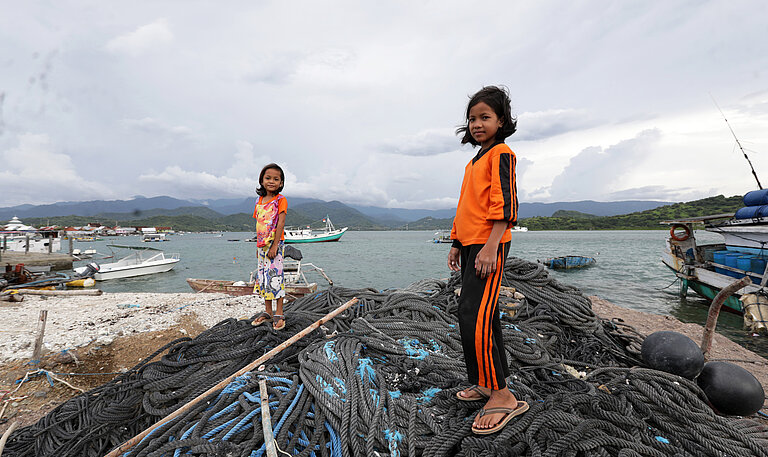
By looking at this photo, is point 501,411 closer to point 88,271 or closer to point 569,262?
point 88,271

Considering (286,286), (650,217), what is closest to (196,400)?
(286,286)

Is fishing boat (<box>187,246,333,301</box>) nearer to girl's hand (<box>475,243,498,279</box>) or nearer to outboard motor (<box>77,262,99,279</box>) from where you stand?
girl's hand (<box>475,243,498,279</box>)

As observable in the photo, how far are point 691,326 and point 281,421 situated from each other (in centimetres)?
866

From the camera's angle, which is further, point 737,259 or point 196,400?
point 737,259

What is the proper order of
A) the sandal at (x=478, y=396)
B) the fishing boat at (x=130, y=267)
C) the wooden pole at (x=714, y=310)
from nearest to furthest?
the sandal at (x=478, y=396) → the wooden pole at (x=714, y=310) → the fishing boat at (x=130, y=267)

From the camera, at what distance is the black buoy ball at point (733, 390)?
2566 mm

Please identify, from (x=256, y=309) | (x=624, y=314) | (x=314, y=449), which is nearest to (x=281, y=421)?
(x=314, y=449)

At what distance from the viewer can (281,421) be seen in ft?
6.36

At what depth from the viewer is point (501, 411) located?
1934 millimetres

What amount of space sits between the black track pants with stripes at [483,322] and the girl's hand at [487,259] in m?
0.08

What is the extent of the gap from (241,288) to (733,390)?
1147 cm

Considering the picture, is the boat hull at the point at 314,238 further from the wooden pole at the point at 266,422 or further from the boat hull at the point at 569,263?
the wooden pole at the point at 266,422

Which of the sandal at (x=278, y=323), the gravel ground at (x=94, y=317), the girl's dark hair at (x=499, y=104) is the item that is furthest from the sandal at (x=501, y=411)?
the gravel ground at (x=94, y=317)

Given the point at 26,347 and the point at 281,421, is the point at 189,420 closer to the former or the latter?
the point at 281,421
